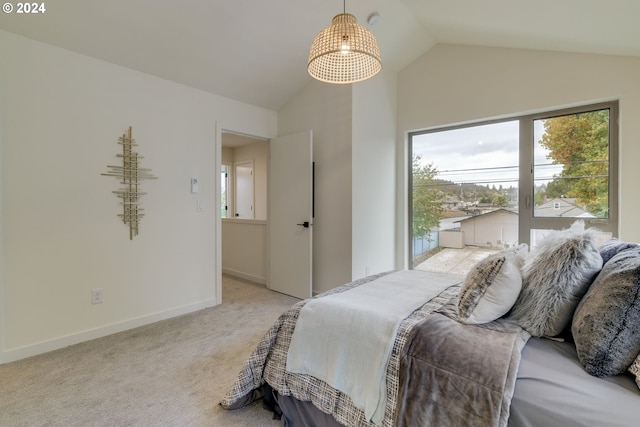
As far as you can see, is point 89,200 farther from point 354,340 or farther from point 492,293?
point 492,293

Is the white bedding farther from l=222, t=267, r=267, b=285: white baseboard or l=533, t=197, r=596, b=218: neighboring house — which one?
l=222, t=267, r=267, b=285: white baseboard

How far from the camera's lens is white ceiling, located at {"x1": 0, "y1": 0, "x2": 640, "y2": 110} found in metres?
2.15

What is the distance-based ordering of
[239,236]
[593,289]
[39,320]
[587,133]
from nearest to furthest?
[593,289], [39,320], [587,133], [239,236]

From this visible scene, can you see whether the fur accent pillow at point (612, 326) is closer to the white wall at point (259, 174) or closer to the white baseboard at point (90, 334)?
the white baseboard at point (90, 334)

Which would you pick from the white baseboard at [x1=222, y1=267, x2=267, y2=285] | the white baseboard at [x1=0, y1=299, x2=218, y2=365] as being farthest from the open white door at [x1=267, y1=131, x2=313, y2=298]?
the white baseboard at [x1=0, y1=299, x2=218, y2=365]

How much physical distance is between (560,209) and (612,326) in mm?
2509

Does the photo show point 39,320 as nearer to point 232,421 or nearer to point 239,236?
point 232,421

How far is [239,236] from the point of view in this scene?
15.3 feet

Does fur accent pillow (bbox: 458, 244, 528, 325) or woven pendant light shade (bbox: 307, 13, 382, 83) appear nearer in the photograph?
fur accent pillow (bbox: 458, 244, 528, 325)

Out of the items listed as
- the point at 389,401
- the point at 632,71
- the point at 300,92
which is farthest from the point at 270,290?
the point at 632,71

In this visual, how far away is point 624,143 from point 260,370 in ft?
11.2

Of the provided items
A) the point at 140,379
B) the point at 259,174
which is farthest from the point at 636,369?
the point at 259,174

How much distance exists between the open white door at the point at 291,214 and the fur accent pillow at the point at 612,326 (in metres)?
2.67

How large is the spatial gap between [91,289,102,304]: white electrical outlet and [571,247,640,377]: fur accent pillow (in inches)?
126
